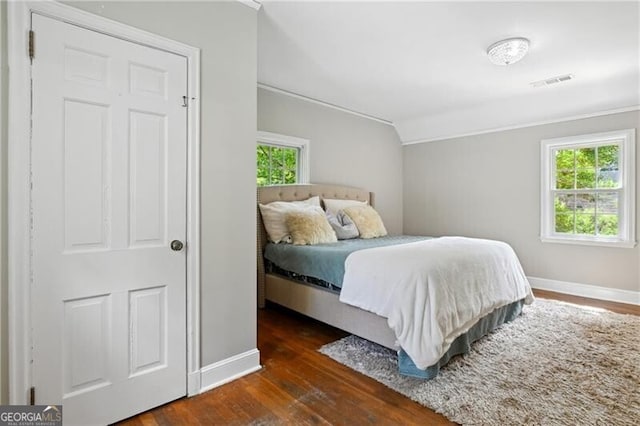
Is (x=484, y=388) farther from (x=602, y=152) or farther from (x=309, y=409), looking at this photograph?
(x=602, y=152)

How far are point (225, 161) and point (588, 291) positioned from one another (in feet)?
14.9

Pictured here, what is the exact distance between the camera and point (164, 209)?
72.1 inches

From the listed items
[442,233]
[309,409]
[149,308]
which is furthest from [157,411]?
[442,233]

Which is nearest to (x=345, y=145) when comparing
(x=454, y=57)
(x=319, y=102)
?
(x=319, y=102)

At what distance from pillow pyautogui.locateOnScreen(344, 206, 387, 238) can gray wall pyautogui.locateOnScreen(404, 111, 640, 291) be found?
1.74m

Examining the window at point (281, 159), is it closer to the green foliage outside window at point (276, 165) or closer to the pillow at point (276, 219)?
the green foliage outside window at point (276, 165)

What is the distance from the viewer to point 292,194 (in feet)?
13.1

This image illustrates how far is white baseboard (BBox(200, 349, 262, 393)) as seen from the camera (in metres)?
1.99

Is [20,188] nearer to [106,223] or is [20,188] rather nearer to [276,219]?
[106,223]

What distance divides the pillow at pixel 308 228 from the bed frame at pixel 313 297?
16.2 inches

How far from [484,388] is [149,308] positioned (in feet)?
6.61

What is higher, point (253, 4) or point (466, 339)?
point (253, 4)

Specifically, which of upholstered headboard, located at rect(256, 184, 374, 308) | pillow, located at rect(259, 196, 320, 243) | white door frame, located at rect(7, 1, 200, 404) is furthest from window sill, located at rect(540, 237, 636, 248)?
white door frame, located at rect(7, 1, 200, 404)

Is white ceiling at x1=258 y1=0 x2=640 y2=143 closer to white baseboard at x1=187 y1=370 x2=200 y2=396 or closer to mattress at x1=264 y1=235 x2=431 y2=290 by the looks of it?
mattress at x1=264 y1=235 x2=431 y2=290
